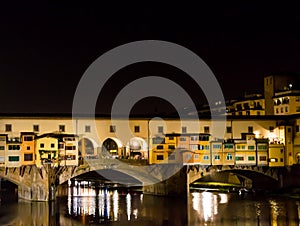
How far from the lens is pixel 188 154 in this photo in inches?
1316

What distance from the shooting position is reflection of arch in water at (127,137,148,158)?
114ft

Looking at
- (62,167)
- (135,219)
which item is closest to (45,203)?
(62,167)

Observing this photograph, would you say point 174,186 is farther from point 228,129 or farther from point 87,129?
point 228,129

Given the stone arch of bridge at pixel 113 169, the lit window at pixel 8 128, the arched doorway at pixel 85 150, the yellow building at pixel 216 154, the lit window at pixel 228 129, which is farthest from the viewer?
the lit window at pixel 228 129

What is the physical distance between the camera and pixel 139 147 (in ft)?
120

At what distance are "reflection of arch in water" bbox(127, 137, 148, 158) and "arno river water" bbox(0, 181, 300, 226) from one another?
9.31 feet

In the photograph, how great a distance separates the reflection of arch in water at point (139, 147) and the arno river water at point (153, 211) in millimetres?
2837

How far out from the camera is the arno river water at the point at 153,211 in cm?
2442

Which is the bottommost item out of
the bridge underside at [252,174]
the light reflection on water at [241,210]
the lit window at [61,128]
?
the light reflection on water at [241,210]

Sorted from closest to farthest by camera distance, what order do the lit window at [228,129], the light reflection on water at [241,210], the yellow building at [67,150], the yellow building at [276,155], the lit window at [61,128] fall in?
the light reflection on water at [241,210] < the yellow building at [67,150] < the lit window at [61,128] < the yellow building at [276,155] < the lit window at [228,129]

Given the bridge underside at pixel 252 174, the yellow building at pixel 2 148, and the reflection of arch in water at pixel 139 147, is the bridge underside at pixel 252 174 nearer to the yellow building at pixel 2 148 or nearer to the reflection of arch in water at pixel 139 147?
the reflection of arch in water at pixel 139 147

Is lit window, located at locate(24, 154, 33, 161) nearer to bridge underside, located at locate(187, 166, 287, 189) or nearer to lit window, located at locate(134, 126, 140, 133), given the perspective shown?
lit window, located at locate(134, 126, 140, 133)

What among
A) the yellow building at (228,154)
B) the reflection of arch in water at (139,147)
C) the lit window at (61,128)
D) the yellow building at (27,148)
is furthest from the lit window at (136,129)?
the yellow building at (27,148)

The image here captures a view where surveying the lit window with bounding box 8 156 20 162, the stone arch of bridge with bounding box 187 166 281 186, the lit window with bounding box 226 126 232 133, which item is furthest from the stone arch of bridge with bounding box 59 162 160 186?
the lit window with bounding box 226 126 232 133
